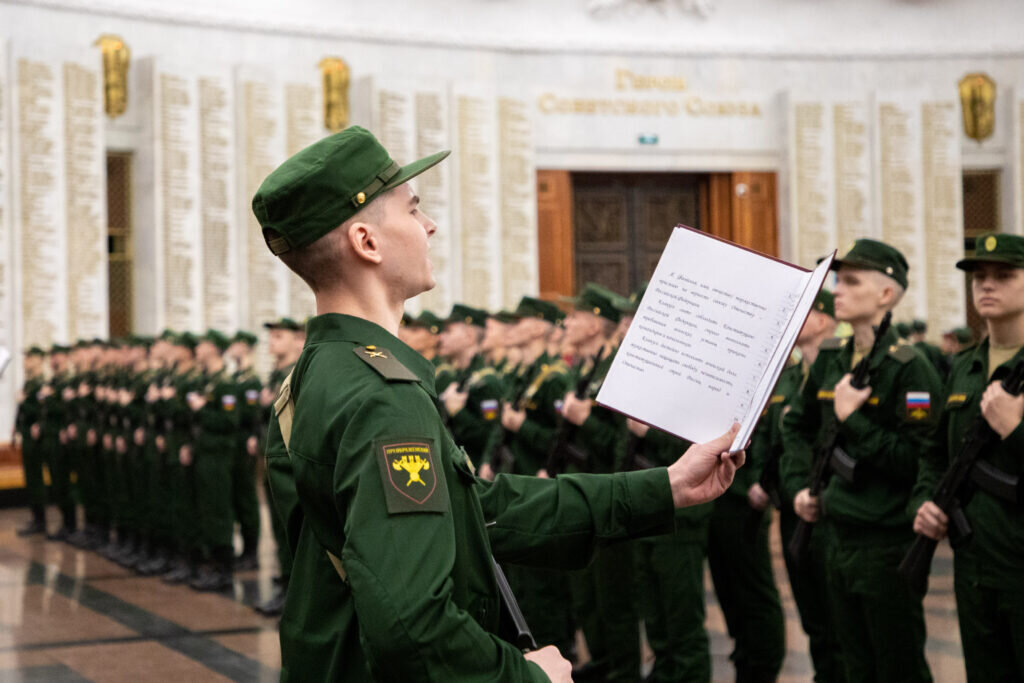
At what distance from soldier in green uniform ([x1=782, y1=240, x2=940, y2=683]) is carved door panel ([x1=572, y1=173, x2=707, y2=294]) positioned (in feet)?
43.0

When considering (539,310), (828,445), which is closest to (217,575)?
(539,310)

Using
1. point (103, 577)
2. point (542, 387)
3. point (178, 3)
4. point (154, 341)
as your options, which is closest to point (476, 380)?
point (542, 387)

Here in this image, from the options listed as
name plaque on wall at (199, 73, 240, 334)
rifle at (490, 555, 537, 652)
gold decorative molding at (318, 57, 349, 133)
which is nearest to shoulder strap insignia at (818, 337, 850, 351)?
rifle at (490, 555, 537, 652)

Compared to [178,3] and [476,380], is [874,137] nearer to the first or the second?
[178,3]

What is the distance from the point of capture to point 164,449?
10.5 metres

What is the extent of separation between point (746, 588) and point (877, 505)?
158 cm

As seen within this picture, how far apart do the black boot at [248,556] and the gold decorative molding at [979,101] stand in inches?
489

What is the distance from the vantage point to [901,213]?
17.4m

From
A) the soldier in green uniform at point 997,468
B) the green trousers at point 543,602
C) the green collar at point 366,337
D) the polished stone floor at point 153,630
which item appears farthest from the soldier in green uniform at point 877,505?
the green collar at point 366,337

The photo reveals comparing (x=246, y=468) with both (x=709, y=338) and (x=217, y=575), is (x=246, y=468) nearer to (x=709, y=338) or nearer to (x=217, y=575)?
(x=217, y=575)

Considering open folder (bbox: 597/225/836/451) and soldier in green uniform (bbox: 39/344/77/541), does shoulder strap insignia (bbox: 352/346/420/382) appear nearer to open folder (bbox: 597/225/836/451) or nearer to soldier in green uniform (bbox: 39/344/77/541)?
open folder (bbox: 597/225/836/451)

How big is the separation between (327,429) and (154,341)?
10.5 meters

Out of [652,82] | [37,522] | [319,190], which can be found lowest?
[37,522]

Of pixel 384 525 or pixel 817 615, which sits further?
pixel 817 615
